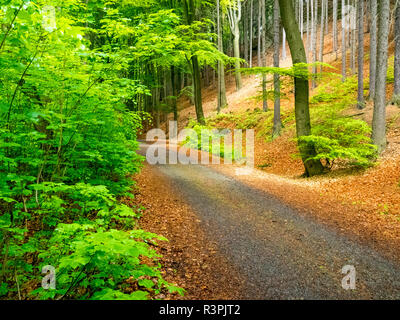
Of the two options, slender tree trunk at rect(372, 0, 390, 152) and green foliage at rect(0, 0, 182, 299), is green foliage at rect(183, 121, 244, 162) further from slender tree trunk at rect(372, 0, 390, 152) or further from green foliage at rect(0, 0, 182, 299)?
green foliage at rect(0, 0, 182, 299)

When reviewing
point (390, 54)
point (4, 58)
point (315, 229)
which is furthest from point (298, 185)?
point (390, 54)

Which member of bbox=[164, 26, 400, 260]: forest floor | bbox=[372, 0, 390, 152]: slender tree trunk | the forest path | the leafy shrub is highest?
bbox=[372, 0, 390, 152]: slender tree trunk

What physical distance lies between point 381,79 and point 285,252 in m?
8.54

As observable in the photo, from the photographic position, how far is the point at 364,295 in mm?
3547

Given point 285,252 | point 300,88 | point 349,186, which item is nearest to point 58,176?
point 285,252

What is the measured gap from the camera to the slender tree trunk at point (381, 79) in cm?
921

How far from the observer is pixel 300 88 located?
10.2m

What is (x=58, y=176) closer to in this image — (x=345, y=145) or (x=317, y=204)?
(x=317, y=204)

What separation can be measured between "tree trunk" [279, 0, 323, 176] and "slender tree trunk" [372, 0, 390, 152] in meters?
2.35

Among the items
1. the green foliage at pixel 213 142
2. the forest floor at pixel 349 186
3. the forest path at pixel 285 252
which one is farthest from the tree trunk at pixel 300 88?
the green foliage at pixel 213 142

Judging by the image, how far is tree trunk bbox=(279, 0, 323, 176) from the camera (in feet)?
32.8

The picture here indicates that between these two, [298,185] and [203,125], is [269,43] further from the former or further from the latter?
[298,185]

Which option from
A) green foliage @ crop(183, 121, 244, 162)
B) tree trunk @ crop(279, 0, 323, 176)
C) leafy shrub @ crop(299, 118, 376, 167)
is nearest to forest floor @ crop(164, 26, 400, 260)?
leafy shrub @ crop(299, 118, 376, 167)

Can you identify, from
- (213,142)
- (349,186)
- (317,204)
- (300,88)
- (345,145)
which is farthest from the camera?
(213,142)
